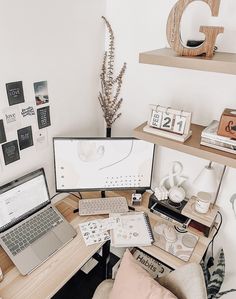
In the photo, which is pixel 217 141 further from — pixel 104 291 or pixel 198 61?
pixel 104 291

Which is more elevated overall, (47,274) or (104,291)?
(47,274)

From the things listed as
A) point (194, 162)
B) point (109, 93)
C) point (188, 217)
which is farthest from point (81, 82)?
point (188, 217)

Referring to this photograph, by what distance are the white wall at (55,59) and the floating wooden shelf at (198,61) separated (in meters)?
0.50

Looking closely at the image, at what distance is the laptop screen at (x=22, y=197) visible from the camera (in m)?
1.33

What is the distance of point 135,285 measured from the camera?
48.3 inches

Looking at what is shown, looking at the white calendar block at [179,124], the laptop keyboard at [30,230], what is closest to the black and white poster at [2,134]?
the laptop keyboard at [30,230]

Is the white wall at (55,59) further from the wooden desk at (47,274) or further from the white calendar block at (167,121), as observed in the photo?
the white calendar block at (167,121)

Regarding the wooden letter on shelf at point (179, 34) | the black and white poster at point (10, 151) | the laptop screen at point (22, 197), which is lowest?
the laptop screen at point (22, 197)

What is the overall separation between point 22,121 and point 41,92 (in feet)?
0.61

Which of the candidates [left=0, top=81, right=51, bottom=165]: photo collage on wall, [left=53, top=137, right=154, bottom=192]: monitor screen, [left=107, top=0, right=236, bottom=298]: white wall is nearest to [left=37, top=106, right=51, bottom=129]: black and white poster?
[left=0, top=81, right=51, bottom=165]: photo collage on wall

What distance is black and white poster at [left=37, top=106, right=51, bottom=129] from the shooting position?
1408 millimetres

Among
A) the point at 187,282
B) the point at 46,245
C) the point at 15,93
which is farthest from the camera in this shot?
the point at 46,245

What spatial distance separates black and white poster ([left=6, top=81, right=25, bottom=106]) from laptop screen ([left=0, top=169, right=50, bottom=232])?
1.35 ft

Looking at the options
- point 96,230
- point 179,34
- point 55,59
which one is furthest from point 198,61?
point 96,230
